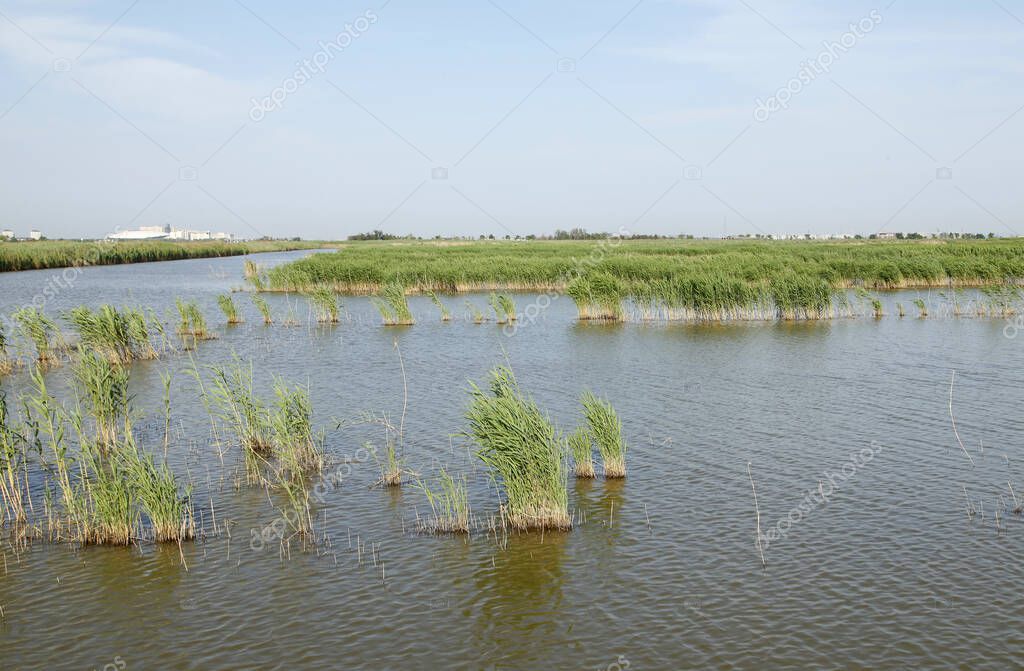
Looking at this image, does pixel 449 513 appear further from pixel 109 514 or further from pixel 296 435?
pixel 109 514

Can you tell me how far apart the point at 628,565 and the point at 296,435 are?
5.61 m

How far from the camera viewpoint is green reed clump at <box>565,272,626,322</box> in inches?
1188

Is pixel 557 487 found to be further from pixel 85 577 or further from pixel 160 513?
pixel 85 577

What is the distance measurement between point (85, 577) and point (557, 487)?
5315mm

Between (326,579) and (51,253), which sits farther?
(51,253)

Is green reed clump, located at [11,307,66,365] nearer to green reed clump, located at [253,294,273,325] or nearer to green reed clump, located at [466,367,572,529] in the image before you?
green reed clump, located at [253,294,273,325]

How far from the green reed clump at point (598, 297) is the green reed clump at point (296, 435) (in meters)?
19.0

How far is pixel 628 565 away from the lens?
8672 millimetres

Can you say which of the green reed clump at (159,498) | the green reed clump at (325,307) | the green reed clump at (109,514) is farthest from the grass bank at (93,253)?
the green reed clump at (159,498)

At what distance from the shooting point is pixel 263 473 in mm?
11867

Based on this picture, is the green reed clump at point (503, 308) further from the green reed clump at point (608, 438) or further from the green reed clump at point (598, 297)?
the green reed clump at point (608, 438)

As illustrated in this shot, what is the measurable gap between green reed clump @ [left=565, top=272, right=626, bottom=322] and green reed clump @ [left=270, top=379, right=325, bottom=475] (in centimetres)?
1901

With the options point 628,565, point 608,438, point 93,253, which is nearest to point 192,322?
point 608,438

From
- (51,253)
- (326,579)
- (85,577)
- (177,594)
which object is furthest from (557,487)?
(51,253)
